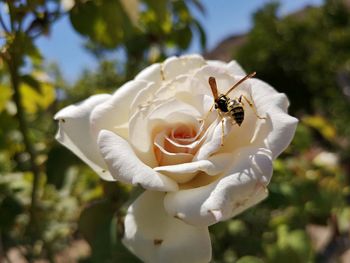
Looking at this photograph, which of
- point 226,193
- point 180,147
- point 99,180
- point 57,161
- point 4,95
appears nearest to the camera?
point 226,193

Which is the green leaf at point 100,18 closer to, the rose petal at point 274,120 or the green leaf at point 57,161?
the green leaf at point 57,161

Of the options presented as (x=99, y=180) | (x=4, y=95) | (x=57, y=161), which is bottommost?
(x=99, y=180)

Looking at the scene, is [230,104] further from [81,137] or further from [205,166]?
[81,137]

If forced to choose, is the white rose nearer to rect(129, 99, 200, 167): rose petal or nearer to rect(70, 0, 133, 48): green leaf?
rect(129, 99, 200, 167): rose petal

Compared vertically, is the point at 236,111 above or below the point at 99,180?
above

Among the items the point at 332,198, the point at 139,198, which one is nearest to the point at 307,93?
the point at 332,198

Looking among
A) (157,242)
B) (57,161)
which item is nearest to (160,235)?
(157,242)
